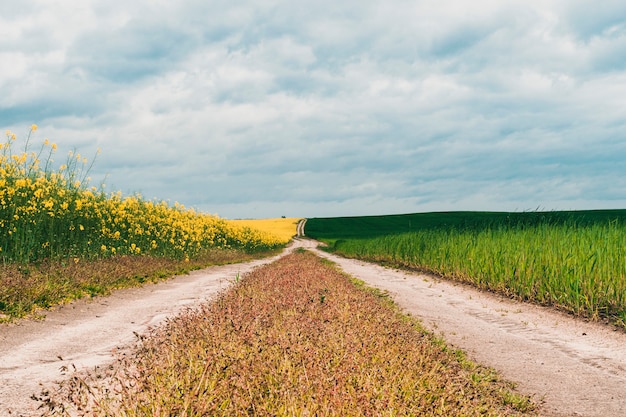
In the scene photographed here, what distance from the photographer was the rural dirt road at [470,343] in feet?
16.3

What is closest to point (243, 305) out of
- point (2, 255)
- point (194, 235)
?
point (2, 255)

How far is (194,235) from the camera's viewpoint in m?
25.7

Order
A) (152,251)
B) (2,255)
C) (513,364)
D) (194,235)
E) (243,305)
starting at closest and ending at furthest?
1. (513,364)
2. (243,305)
3. (2,255)
4. (152,251)
5. (194,235)

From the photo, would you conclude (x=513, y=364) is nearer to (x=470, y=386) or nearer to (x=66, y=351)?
(x=470, y=386)

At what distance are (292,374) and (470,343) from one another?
4.06m

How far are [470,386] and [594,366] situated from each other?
104 inches

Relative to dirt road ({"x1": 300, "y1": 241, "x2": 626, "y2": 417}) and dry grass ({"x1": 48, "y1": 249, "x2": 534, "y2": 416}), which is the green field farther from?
dry grass ({"x1": 48, "y1": 249, "x2": 534, "y2": 416})

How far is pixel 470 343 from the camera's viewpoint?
7.12m

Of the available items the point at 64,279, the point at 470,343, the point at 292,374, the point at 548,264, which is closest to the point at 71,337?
the point at 64,279

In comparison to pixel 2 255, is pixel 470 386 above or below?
below

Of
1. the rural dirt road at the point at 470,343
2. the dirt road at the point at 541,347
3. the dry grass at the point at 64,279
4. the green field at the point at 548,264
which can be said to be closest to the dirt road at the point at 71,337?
the rural dirt road at the point at 470,343

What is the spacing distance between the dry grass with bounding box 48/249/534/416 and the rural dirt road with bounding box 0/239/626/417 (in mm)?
554

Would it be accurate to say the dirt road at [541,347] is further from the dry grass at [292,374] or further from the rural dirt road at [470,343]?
the dry grass at [292,374]

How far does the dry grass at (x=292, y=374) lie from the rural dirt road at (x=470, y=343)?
55cm
